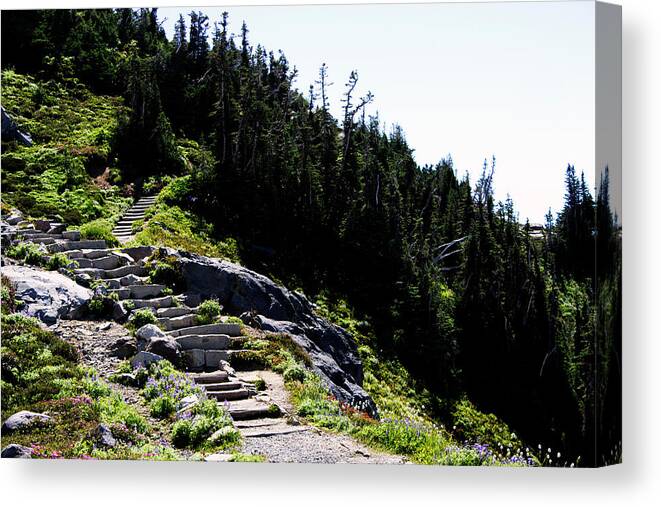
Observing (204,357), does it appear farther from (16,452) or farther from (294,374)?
(16,452)

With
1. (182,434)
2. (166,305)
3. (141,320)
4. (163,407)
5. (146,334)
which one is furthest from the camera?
(166,305)

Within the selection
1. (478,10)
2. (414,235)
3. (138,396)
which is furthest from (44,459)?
(478,10)

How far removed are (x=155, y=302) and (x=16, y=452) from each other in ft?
10.3

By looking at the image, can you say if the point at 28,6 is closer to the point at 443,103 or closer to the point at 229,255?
the point at 229,255

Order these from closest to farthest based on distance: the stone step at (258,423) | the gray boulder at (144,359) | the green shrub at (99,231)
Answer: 1. the stone step at (258,423)
2. the gray boulder at (144,359)
3. the green shrub at (99,231)

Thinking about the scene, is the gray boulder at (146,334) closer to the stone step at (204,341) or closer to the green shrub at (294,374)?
the stone step at (204,341)

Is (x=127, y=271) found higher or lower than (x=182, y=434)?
higher

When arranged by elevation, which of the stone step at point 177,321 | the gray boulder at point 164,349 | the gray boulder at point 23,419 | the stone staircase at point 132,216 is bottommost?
the gray boulder at point 23,419

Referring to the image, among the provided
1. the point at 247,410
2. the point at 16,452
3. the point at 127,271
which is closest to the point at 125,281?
the point at 127,271

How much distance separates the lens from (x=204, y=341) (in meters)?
14.9

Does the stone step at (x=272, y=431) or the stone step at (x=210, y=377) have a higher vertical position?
the stone step at (x=210, y=377)

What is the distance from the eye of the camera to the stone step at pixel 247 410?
1390 cm

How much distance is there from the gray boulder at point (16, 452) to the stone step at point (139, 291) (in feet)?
Result: 9.36

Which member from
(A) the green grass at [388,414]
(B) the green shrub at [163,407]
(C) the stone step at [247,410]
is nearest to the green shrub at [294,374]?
(A) the green grass at [388,414]
